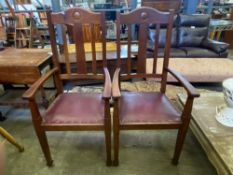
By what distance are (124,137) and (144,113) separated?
0.54m

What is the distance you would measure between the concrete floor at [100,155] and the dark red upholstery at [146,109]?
438mm

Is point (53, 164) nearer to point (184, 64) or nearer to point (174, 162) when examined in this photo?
point (174, 162)

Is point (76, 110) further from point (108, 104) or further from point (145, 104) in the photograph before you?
point (145, 104)

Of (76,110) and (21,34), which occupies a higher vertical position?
(21,34)

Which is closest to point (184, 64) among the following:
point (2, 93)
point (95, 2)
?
point (2, 93)

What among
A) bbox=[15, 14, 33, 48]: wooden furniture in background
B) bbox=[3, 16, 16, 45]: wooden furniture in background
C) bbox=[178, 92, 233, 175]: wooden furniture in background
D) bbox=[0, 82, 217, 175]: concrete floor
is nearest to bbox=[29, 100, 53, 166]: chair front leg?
bbox=[0, 82, 217, 175]: concrete floor

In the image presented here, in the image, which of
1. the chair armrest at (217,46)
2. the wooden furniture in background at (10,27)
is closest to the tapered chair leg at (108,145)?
the chair armrest at (217,46)

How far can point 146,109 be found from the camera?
136 cm

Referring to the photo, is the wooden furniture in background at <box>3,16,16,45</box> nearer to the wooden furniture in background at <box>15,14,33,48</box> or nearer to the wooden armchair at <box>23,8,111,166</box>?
the wooden furniture in background at <box>15,14,33,48</box>

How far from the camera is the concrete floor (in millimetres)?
1427

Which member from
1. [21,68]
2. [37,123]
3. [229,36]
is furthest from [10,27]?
[229,36]

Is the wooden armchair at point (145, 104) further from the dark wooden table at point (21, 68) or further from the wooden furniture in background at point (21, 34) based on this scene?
the wooden furniture in background at point (21, 34)

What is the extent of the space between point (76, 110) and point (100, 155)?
1.56ft

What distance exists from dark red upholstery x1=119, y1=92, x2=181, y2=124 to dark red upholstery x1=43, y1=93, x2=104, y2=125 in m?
0.18
